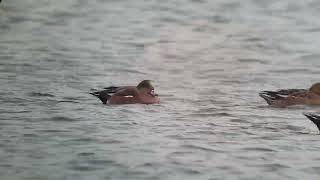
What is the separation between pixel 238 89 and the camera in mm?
16859

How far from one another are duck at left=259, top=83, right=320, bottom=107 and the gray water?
0.17m

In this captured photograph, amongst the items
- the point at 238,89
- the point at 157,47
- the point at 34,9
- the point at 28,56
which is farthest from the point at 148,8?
the point at 238,89

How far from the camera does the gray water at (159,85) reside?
11.2 m

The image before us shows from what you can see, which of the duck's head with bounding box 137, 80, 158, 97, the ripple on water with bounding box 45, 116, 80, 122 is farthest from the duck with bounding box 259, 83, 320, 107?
the ripple on water with bounding box 45, 116, 80, 122

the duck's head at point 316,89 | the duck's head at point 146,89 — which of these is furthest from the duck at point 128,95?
the duck's head at point 316,89

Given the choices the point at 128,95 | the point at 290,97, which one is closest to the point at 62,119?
the point at 128,95

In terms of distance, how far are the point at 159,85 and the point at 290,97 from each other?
2883mm

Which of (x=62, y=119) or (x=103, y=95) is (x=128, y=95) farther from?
(x=62, y=119)

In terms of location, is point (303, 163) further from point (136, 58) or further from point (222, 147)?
point (136, 58)

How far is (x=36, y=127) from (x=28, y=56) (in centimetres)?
734

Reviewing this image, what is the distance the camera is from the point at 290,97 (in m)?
15.4

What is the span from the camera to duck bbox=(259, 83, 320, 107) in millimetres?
15309

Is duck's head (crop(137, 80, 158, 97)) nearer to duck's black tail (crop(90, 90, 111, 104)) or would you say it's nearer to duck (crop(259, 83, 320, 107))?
duck's black tail (crop(90, 90, 111, 104))

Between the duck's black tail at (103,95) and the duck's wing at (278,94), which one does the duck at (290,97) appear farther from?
the duck's black tail at (103,95)
